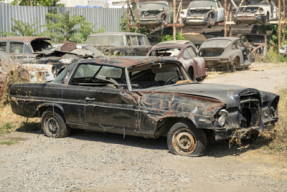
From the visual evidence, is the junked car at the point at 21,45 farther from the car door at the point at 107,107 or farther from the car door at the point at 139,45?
the car door at the point at 107,107

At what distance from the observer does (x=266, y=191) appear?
4.50 m

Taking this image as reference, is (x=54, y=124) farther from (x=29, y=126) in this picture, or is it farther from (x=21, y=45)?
(x=21, y=45)

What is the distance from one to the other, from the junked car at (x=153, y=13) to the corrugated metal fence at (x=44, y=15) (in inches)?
184

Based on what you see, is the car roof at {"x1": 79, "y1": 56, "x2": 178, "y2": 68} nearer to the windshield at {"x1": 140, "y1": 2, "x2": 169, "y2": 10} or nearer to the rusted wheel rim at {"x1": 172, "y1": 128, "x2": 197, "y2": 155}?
the rusted wheel rim at {"x1": 172, "y1": 128, "x2": 197, "y2": 155}

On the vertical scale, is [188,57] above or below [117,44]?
below

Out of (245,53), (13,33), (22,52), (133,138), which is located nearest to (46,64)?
(22,52)

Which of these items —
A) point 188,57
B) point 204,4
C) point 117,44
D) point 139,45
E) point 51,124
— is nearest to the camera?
point 51,124

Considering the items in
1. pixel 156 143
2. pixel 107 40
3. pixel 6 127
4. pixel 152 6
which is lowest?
pixel 6 127

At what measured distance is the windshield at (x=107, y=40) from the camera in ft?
53.7

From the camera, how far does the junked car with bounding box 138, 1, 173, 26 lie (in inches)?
851

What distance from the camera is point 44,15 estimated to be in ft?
78.0

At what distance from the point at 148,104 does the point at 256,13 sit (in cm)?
1490

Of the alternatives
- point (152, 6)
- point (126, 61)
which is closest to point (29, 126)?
point (126, 61)

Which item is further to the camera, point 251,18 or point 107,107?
point 251,18
